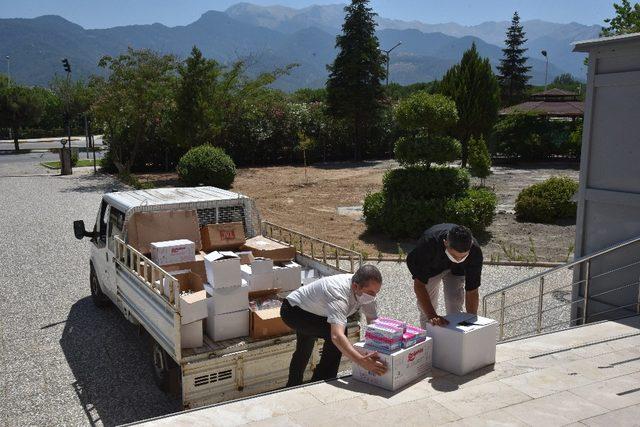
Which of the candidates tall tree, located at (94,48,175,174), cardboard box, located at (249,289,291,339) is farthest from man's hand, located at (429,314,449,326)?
tall tree, located at (94,48,175,174)

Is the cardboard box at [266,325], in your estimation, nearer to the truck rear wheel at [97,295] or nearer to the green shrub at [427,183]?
the truck rear wheel at [97,295]

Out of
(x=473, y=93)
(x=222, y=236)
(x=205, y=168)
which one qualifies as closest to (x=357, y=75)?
(x=473, y=93)

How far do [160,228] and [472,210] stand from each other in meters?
8.36

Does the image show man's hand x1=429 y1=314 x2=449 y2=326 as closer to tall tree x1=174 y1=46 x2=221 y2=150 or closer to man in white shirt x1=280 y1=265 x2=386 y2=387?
man in white shirt x1=280 y1=265 x2=386 y2=387

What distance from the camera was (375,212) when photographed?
14.3 m

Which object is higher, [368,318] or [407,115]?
[407,115]

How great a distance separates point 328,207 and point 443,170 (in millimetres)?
5354

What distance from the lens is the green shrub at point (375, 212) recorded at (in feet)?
46.7

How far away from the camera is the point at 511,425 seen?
4188 mm

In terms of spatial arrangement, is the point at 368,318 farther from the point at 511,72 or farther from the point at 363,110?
the point at 511,72

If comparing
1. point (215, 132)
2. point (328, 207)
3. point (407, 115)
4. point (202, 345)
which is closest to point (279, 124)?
point (215, 132)

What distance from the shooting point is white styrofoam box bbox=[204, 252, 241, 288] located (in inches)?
219

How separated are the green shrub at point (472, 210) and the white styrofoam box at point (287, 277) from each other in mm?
7583

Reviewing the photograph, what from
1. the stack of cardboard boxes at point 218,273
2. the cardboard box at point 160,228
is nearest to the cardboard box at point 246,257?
the stack of cardboard boxes at point 218,273
